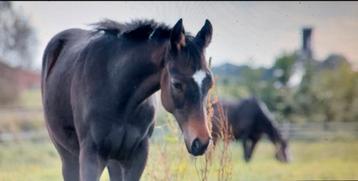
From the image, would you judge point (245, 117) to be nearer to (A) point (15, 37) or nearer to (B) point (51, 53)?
(A) point (15, 37)

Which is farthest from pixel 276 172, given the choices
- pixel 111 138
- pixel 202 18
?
pixel 111 138

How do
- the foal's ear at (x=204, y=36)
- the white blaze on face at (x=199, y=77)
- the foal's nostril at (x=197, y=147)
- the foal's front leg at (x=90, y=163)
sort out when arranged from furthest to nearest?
the foal's front leg at (x=90, y=163) < the foal's ear at (x=204, y=36) < the white blaze on face at (x=199, y=77) < the foal's nostril at (x=197, y=147)

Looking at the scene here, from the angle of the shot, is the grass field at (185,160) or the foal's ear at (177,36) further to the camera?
the grass field at (185,160)

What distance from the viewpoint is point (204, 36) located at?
5309 millimetres

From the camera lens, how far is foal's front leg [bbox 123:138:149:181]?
5.80 m

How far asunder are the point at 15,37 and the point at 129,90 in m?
16.3

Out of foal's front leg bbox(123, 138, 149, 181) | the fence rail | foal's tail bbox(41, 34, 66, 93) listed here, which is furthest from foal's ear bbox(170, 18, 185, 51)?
the fence rail

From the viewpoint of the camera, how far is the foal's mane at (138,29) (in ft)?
18.0

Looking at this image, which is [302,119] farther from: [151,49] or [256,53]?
[151,49]

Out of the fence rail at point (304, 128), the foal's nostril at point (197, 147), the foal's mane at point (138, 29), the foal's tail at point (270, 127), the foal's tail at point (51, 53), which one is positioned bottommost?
the fence rail at point (304, 128)

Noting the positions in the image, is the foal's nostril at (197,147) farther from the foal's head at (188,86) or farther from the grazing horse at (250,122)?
the grazing horse at (250,122)

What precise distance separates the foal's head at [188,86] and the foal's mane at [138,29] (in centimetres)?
29

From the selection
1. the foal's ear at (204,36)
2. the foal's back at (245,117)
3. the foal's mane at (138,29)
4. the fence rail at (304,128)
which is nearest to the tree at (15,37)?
the fence rail at (304,128)

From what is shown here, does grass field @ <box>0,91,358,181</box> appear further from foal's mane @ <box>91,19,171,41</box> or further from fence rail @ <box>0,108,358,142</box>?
foal's mane @ <box>91,19,171,41</box>
